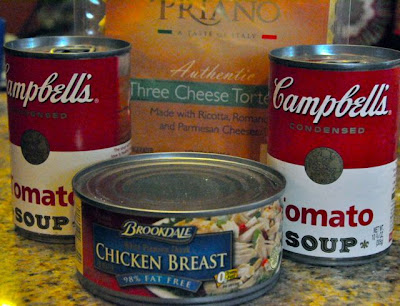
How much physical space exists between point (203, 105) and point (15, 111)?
0.24 metres

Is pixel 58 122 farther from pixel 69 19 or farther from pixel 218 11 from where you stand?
pixel 69 19

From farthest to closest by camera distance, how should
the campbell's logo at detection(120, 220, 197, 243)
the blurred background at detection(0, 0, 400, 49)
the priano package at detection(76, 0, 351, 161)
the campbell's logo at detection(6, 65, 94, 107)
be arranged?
the blurred background at detection(0, 0, 400, 49) → the priano package at detection(76, 0, 351, 161) → the campbell's logo at detection(6, 65, 94, 107) → the campbell's logo at detection(120, 220, 197, 243)

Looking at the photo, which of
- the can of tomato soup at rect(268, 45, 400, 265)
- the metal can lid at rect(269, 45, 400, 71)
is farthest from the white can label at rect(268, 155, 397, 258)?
the metal can lid at rect(269, 45, 400, 71)

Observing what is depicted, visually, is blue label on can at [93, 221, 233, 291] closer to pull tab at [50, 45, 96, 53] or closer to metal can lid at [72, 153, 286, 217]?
metal can lid at [72, 153, 286, 217]

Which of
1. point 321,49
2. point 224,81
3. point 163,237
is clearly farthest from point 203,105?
point 163,237

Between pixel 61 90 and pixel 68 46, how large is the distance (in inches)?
4.4

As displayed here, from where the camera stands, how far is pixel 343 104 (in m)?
0.69

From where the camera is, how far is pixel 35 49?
818mm

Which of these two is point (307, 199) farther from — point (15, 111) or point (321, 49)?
point (15, 111)

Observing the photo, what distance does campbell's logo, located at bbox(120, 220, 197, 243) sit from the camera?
0.62 meters

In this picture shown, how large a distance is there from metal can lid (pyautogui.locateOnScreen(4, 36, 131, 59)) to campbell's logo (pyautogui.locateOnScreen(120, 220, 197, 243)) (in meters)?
0.20

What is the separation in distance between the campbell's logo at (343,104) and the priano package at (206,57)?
7.0 inches

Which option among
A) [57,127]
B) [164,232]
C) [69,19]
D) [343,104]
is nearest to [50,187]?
[57,127]

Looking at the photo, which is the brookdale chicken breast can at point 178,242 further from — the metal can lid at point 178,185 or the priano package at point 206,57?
the priano package at point 206,57
